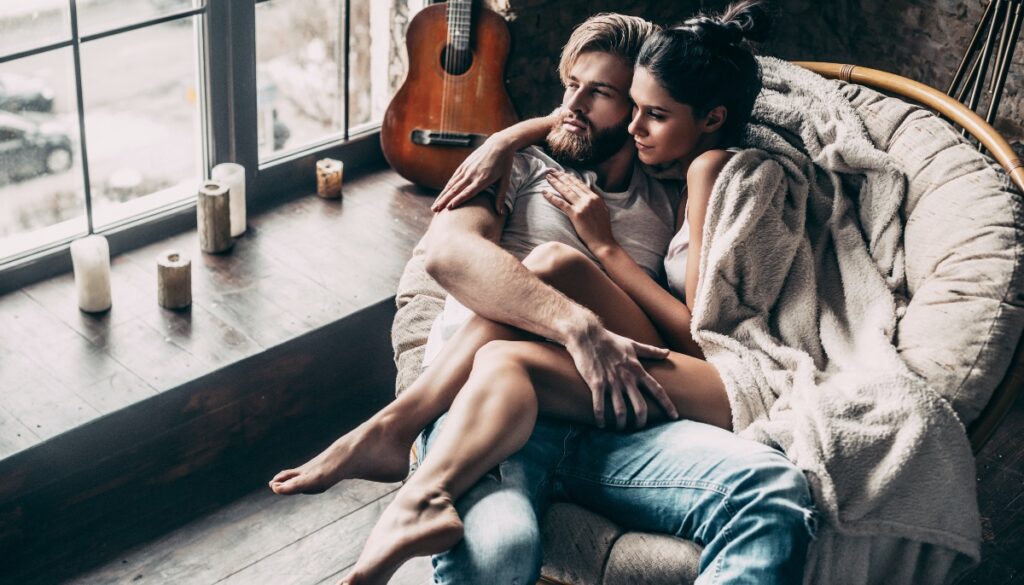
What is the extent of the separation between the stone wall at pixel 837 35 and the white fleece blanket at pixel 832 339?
3.22 ft

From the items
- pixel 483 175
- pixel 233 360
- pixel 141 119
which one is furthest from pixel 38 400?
pixel 483 175

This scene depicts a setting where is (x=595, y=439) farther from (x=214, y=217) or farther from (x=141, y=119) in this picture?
(x=141, y=119)

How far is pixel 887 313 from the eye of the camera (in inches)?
74.6

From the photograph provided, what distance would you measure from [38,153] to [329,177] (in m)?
0.78

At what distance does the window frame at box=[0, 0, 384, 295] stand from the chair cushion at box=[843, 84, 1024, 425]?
1.55 m

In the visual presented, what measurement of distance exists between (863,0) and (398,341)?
6.60ft

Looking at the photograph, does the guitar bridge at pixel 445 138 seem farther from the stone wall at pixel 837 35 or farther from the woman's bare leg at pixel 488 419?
the woman's bare leg at pixel 488 419

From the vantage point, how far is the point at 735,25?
1968 millimetres

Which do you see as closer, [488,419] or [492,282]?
[488,419]

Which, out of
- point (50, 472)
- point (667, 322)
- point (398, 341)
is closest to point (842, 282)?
point (667, 322)

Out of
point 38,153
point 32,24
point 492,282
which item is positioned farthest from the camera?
point 38,153

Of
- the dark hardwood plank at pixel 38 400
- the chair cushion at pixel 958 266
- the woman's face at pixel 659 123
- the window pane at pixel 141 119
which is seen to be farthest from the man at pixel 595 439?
the window pane at pixel 141 119

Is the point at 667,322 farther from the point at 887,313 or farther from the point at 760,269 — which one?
the point at 887,313

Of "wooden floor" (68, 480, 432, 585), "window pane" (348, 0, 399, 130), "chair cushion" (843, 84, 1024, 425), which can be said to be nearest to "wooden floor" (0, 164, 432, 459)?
"window pane" (348, 0, 399, 130)
